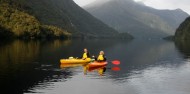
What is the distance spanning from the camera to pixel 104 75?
6341 centimetres

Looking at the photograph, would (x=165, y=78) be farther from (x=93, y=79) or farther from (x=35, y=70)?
(x=35, y=70)

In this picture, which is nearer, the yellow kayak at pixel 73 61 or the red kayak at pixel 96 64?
the red kayak at pixel 96 64

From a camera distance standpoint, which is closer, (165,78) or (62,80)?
(62,80)

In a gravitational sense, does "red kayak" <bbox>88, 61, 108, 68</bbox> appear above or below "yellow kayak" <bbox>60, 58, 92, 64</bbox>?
below

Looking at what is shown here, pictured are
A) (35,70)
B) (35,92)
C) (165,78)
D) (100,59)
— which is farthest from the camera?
(100,59)

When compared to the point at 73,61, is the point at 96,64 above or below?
below

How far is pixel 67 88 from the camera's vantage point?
49.3 metres

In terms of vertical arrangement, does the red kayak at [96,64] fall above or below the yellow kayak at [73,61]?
below

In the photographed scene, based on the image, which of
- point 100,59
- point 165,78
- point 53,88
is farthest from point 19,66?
point 165,78

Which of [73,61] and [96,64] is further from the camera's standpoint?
[73,61]

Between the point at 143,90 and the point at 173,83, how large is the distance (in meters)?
8.99

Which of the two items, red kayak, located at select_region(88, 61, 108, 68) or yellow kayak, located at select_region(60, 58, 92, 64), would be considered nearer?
red kayak, located at select_region(88, 61, 108, 68)

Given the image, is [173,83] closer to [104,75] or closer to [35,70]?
[104,75]

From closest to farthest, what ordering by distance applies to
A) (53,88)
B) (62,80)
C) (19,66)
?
(53,88), (62,80), (19,66)
